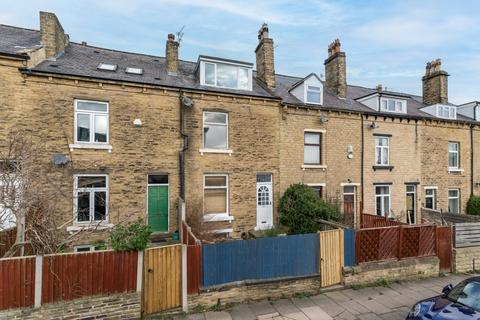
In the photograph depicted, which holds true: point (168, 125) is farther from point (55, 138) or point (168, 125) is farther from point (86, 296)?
point (86, 296)

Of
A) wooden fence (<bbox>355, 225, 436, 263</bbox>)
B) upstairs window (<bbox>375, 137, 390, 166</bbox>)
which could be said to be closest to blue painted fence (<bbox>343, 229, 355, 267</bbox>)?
wooden fence (<bbox>355, 225, 436, 263</bbox>)

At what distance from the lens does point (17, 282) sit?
5.67m

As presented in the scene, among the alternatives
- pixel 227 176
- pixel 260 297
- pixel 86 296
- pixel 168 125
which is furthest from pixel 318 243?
pixel 168 125

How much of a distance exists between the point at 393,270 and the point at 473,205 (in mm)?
13680

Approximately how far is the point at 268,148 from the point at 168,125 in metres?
5.05

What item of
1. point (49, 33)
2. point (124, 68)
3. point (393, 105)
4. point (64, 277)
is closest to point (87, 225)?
point (64, 277)

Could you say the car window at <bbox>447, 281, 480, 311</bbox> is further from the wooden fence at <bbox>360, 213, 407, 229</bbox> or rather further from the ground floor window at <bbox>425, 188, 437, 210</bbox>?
the ground floor window at <bbox>425, 188, 437, 210</bbox>

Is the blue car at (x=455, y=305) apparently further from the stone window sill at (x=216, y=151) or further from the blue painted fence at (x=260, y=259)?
the stone window sill at (x=216, y=151)

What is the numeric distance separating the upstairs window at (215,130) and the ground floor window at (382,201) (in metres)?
10.1

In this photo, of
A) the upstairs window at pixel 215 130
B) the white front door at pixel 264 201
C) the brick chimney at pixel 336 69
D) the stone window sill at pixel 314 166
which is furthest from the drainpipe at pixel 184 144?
the brick chimney at pixel 336 69

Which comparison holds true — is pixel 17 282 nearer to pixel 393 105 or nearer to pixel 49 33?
pixel 49 33

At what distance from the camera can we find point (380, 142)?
16.0m

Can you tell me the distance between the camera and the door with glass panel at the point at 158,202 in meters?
11.2

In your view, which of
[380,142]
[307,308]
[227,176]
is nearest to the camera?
[307,308]
